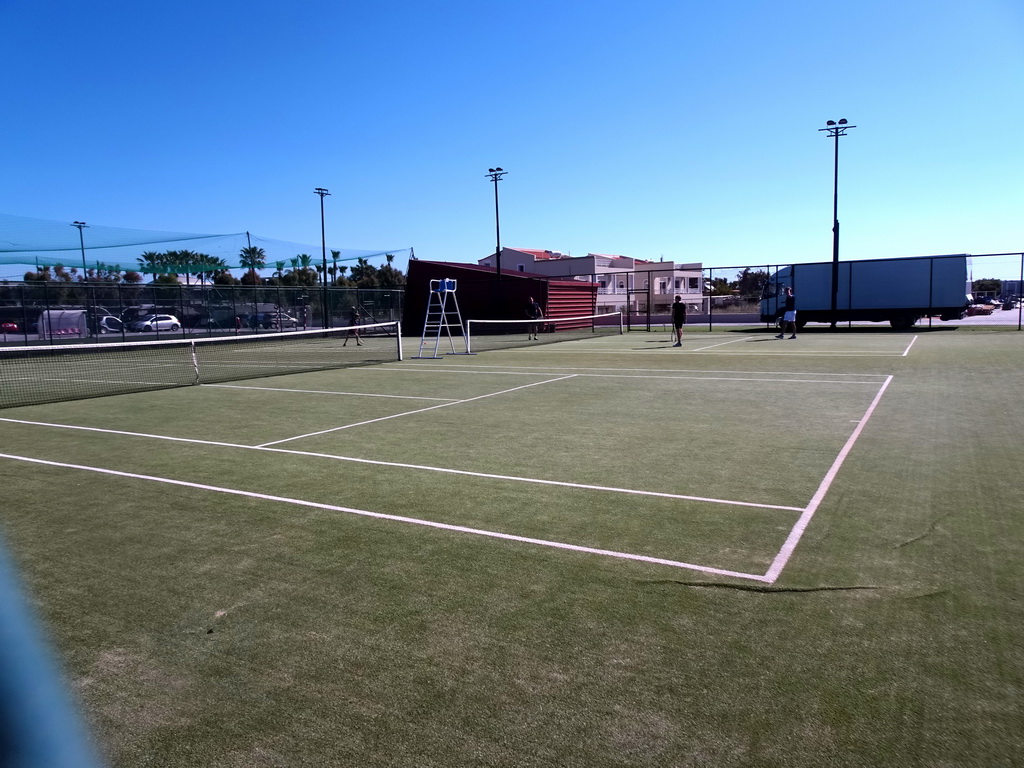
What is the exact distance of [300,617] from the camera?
3.72 metres

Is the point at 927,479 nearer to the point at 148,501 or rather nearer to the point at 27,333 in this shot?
the point at 148,501

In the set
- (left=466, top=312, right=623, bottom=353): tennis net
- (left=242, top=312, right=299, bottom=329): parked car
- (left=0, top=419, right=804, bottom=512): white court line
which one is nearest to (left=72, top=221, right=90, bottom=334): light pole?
(left=242, top=312, right=299, bottom=329): parked car

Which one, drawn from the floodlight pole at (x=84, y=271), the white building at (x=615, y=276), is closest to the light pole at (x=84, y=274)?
the floodlight pole at (x=84, y=271)

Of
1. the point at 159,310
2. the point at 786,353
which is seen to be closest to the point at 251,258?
the point at 159,310

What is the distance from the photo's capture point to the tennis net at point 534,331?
26.2m

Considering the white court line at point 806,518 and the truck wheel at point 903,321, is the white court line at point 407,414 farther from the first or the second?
the truck wheel at point 903,321

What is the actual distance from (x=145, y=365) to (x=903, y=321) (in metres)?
30.3

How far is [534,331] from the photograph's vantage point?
30.2 m

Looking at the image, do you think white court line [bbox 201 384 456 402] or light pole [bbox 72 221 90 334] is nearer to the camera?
A: white court line [bbox 201 384 456 402]

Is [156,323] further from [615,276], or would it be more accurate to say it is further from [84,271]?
[615,276]

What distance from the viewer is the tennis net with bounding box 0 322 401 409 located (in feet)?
46.3

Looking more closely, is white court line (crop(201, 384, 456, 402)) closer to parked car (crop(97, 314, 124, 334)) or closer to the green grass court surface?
the green grass court surface

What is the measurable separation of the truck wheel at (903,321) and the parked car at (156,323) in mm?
32429

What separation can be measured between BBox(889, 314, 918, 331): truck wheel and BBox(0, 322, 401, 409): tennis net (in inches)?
878
